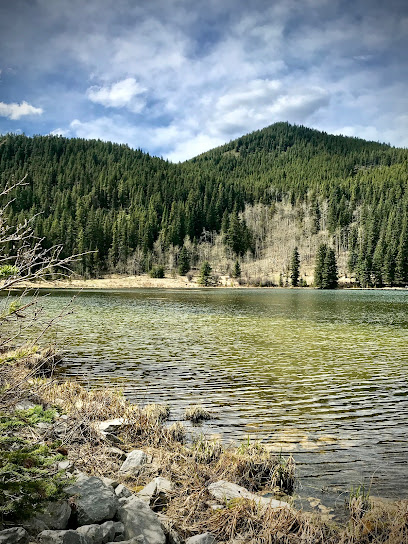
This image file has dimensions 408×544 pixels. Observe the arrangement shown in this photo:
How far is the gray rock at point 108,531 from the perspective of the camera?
4478mm

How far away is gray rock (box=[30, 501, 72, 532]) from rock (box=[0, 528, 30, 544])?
0.53 metres

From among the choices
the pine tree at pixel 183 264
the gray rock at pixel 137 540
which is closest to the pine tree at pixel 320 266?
the pine tree at pixel 183 264

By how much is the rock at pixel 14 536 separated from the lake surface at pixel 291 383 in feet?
15.3

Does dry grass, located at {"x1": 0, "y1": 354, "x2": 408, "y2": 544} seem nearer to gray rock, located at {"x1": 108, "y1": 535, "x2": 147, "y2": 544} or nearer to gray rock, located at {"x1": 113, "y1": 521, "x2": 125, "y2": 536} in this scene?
gray rock, located at {"x1": 113, "y1": 521, "x2": 125, "y2": 536}

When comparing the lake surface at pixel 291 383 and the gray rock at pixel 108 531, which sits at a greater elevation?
the gray rock at pixel 108 531

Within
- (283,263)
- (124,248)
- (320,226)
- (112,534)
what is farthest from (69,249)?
(112,534)

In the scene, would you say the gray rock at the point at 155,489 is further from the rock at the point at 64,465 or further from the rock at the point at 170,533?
the rock at the point at 64,465

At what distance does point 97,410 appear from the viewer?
10.2 m

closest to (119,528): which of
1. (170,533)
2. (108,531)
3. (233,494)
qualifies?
(108,531)

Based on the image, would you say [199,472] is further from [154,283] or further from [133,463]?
[154,283]

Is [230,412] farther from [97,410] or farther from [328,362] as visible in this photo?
[328,362]

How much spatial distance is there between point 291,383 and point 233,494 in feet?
30.3

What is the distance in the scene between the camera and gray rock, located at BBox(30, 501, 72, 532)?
452cm

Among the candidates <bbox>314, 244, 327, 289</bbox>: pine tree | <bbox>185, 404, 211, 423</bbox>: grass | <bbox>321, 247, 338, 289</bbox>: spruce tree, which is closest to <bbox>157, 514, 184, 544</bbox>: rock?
<bbox>185, 404, 211, 423</bbox>: grass
